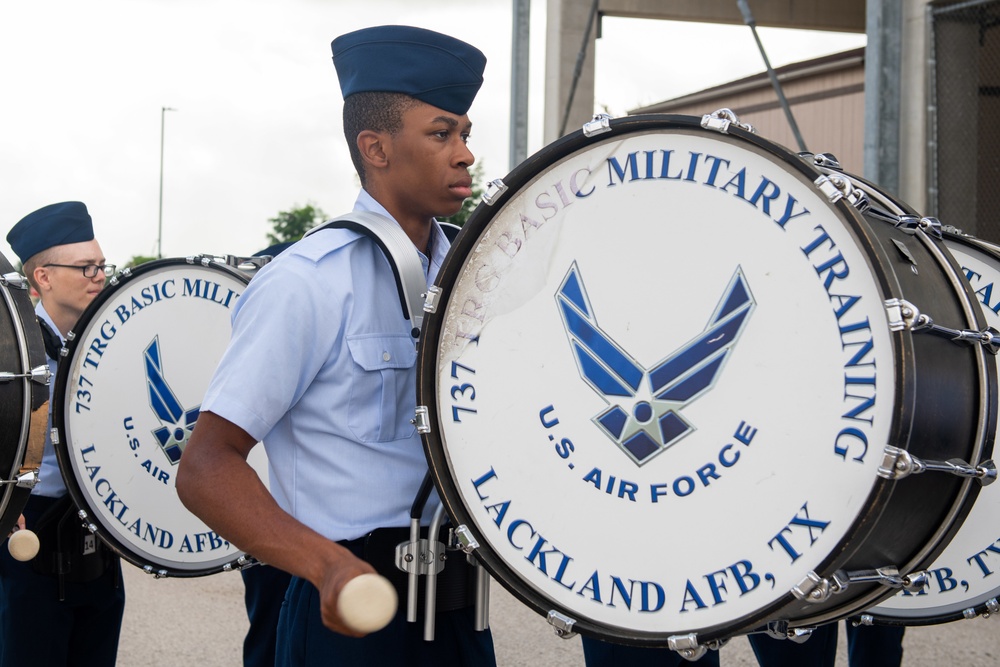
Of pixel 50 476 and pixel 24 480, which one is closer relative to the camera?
pixel 24 480

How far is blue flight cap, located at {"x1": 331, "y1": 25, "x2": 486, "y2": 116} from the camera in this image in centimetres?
202

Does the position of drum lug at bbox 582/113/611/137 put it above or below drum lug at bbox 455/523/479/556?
above

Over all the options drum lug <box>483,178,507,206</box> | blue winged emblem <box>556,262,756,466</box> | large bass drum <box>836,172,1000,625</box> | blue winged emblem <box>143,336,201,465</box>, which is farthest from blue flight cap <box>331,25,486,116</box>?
blue winged emblem <box>143,336,201,465</box>

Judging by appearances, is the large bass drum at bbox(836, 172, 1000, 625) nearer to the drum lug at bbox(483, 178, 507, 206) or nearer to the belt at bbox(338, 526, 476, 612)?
the belt at bbox(338, 526, 476, 612)

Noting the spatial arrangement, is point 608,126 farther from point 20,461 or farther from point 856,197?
point 20,461

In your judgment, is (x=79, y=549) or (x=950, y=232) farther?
(x=79, y=549)

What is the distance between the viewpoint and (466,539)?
1796 mm

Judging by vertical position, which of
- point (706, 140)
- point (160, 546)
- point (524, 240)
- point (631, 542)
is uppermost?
point (706, 140)

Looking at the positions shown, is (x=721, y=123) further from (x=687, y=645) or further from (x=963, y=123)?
(x=963, y=123)

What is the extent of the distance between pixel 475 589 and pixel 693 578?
1.55 ft

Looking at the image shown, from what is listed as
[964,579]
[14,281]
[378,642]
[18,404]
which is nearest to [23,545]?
[18,404]

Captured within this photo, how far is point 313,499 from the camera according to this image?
6.23 ft

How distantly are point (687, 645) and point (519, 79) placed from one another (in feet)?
23.5

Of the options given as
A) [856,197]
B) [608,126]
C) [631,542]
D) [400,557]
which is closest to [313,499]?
[400,557]
